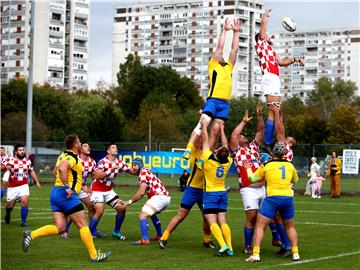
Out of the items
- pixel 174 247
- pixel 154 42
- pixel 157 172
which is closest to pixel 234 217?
pixel 174 247

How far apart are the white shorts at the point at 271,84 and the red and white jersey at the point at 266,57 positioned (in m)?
0.17

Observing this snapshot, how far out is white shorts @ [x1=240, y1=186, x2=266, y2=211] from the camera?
54.4 feet

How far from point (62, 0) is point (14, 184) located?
120 metres

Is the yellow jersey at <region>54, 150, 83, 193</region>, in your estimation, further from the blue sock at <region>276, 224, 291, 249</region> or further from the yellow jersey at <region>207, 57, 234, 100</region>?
the blue sock at <region>276, 224, 291, 249</region>

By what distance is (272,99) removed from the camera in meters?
17.5

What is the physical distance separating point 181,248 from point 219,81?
3.54 metres

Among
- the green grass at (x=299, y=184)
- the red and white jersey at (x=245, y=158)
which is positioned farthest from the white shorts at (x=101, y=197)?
the green grass at (x=299, y=184)

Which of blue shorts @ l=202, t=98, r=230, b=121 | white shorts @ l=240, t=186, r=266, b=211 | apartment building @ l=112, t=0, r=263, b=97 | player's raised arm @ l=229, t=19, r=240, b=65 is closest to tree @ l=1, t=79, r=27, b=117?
player's raised arm @ l=229, t=19, r=240, b=65

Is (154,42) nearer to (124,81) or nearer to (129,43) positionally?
(129,43)

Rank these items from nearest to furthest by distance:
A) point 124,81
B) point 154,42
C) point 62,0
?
point 124,81 → point 62,0 → point 154,42

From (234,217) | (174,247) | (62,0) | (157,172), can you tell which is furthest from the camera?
(62,0)

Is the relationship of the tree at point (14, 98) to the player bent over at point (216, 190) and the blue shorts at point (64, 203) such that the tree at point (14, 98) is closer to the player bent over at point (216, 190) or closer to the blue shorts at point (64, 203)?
the player bent over at point (216, 190)

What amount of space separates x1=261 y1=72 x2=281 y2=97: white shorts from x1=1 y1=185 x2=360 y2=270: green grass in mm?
3271

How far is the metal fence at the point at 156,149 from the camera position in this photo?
155 feet
